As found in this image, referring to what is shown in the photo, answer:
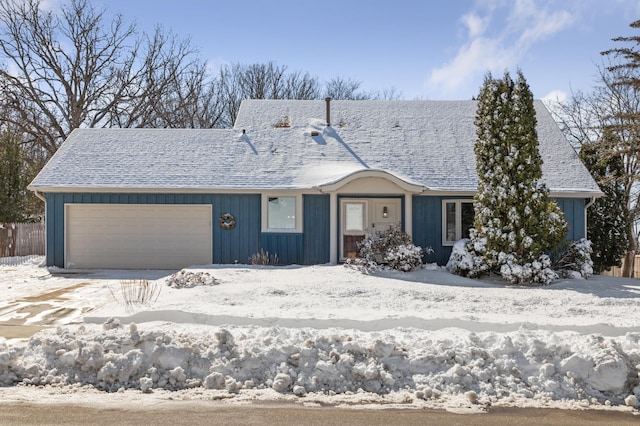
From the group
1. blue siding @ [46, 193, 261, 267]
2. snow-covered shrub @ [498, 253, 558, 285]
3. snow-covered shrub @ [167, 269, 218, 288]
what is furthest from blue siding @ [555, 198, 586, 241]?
snow-covered shrub @ [167, 269, 218, 288]

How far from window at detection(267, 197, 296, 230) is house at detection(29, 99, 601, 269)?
3cm

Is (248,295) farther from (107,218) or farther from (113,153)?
(113,153)

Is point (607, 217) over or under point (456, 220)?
over

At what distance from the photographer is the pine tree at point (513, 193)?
11.2m

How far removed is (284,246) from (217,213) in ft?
7.31

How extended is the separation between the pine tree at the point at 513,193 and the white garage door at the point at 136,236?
26.1 ft

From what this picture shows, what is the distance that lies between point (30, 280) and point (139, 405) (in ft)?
32.2

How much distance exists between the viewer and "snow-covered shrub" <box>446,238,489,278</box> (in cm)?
1169

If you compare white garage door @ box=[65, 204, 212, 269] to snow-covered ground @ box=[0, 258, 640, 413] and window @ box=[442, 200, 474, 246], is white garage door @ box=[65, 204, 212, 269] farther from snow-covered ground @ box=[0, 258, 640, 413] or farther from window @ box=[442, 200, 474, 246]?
snow-covered ground @ box=[0, 258, 640, 413]

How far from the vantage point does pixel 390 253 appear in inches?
478

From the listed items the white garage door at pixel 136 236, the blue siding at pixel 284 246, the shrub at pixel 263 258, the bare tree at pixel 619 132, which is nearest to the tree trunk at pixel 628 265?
the bare tree at pixel 619 132

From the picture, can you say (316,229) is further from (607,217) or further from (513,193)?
(607,217)

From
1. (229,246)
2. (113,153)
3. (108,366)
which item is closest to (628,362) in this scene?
(108,366)

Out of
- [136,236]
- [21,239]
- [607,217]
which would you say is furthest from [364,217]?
[21,239]
